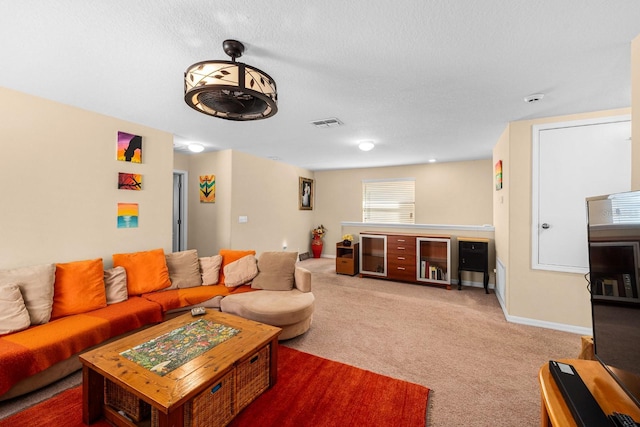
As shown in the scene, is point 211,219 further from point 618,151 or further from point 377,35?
point 618,151

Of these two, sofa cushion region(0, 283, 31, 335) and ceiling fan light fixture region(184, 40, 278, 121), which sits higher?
ceiling fan light fixture region(184, 40, 278, 121)

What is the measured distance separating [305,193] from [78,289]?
514 cm

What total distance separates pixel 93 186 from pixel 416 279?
16.4 ft

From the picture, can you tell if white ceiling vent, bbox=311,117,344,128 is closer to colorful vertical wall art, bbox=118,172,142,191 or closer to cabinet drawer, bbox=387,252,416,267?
colorful vertical wall art, bbox=118,172,142,191

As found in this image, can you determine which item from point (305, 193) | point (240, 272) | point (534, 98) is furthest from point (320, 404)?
point (305, 193)

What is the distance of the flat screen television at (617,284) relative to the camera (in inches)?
37.9

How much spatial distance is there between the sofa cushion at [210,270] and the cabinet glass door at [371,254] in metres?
2.93

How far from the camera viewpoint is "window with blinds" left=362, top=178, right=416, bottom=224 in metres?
6.31

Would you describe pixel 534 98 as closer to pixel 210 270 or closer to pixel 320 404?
pixel 320 404

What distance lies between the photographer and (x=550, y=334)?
9.44 feet

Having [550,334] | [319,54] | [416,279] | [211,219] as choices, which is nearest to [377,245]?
[416,279]

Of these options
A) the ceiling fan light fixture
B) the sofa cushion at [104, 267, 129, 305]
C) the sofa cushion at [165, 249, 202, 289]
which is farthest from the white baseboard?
the sofa cushion at [104, 267, 129, 305]

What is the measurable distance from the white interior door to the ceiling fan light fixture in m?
3.24

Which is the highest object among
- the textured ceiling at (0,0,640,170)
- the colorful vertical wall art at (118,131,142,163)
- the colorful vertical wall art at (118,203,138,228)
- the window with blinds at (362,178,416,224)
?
the textured ceiling at (0,0,640,170)
